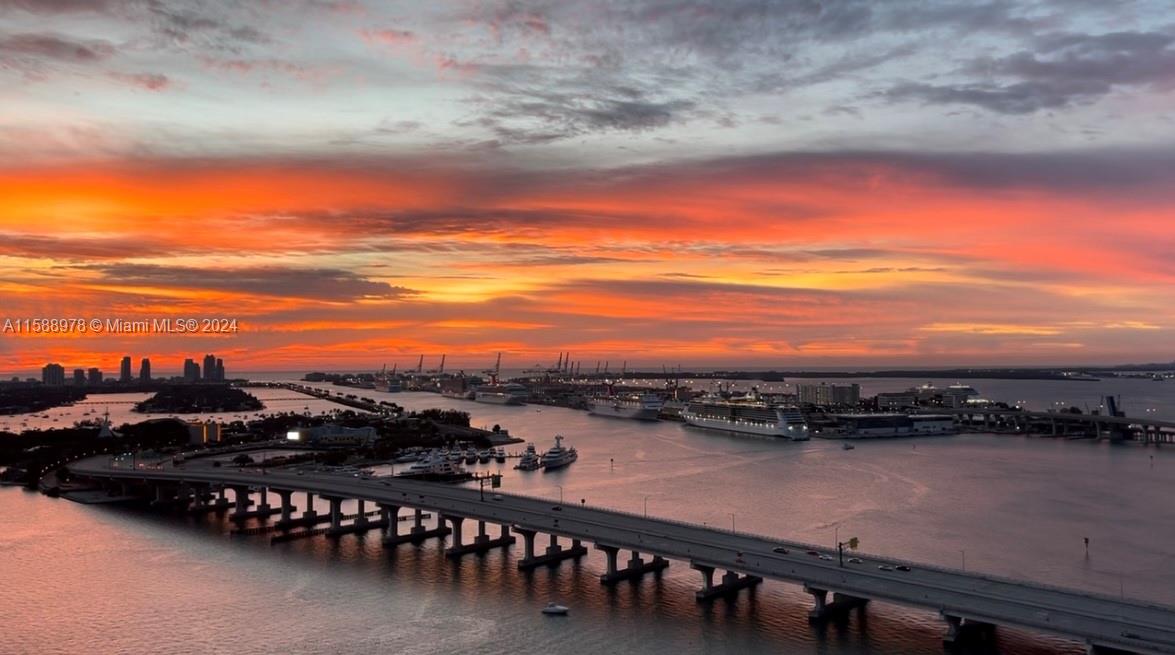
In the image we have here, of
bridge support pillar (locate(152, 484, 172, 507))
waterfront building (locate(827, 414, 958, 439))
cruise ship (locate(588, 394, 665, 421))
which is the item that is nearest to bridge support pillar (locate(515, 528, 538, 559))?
bridge support pillar (locate(152, 484, 172, 507))

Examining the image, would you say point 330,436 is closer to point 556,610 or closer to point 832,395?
point 556,610

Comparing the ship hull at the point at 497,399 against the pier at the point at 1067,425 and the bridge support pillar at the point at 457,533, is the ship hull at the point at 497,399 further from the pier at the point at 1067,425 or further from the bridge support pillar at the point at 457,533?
the bridge support pillar at the point at 457,533

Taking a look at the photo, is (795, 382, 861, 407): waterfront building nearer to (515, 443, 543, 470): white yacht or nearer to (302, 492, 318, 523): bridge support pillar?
(515, 443, 543, 470): white yacht

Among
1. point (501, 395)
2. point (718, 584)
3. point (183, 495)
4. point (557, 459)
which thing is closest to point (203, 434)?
point (183, 495)

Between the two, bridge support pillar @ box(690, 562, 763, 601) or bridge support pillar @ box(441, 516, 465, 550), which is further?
bridge support pillar @ box(441, 516, 465, 550)

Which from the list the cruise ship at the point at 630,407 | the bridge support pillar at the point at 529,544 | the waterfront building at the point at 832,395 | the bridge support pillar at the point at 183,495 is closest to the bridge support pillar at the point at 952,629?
the bridge support pillar at the point at 529,544
